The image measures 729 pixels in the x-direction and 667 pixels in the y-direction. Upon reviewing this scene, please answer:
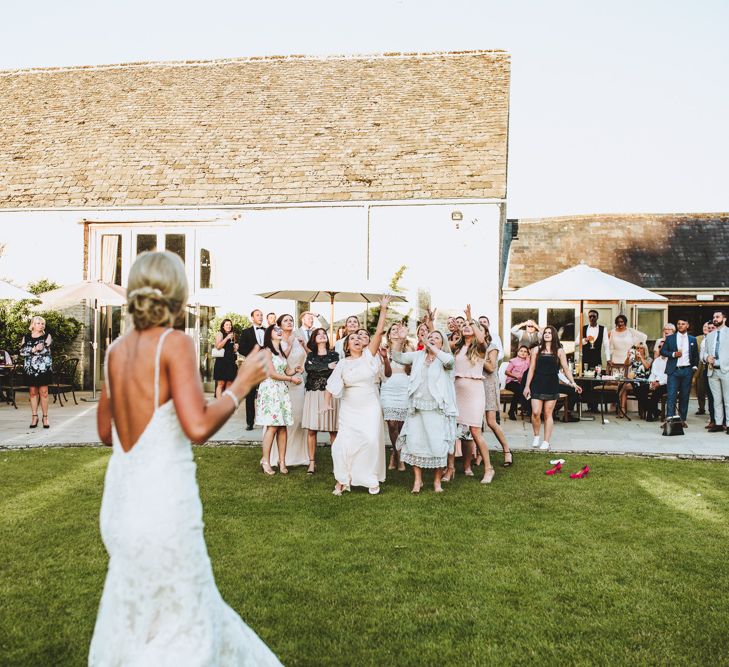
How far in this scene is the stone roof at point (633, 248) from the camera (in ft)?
68.7

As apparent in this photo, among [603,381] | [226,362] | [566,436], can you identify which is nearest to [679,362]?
[603,381]

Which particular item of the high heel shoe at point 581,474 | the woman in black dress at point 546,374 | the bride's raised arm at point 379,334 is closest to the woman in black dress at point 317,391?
the bride's raised arm at point 379,334

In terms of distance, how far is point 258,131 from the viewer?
19953 millimetres

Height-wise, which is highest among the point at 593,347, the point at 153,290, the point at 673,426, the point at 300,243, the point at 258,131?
the point at 258,131

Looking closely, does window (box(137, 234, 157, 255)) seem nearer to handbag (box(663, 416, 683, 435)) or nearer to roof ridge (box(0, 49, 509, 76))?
roof ridge (box(0, 49, 509, 76))

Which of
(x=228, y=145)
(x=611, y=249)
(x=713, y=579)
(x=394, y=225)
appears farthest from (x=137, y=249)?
(x=713, y=579)

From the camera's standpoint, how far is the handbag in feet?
40.8

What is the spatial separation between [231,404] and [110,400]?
1.64ft

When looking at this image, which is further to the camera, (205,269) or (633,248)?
(633,248)

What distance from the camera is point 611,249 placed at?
73.5 ft

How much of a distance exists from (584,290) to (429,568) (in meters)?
9.92

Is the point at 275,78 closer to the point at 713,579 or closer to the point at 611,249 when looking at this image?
the point at 611,249

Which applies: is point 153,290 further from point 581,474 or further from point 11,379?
point 11,379

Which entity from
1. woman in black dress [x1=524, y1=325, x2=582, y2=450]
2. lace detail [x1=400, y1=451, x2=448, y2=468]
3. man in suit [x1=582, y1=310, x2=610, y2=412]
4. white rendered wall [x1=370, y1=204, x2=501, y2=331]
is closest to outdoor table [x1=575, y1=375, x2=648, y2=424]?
man in suit [x1=582, y1=310, x2=610, y2=412]
